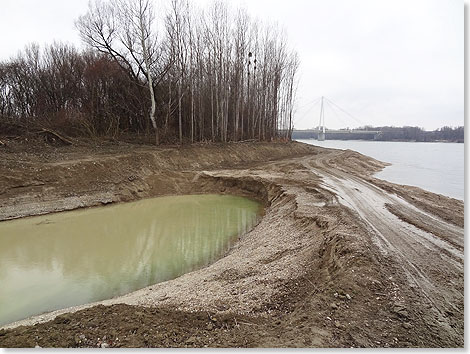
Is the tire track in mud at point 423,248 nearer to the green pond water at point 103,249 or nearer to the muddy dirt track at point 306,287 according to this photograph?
the muddy dirt track at point 306,287

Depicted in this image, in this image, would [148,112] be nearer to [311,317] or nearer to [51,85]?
[51,85]

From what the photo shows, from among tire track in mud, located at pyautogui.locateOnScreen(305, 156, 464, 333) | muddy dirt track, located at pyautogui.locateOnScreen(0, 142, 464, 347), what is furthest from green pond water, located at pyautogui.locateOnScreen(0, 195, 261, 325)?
tire track in mud, located at pyautogui.locateOnScreen(305, 156, 464, 333)

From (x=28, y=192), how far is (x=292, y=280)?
10895mm

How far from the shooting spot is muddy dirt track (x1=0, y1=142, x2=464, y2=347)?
126 inches

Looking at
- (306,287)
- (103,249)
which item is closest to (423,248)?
(306,287)

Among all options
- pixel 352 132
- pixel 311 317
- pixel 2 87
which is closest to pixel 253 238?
pixel 311 317

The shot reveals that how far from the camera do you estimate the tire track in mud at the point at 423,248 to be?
3990 mm

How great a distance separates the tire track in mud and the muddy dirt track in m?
0.02

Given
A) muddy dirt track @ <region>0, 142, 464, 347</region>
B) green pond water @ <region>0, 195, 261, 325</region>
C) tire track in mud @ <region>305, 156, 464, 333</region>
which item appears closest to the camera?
muddy dirt track @ <region>0, 142, 464, 347</region>

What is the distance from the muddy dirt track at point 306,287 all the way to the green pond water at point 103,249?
0.83 m

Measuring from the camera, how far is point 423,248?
18.8ft

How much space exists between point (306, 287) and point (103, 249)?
19.2ft

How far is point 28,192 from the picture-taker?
11109 millimetres

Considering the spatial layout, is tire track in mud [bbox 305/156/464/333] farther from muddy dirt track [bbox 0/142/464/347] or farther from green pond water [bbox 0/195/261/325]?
green pond water [bbox 0/195/261/325]
